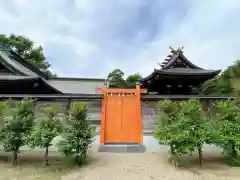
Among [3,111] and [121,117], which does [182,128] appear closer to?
[121,117]

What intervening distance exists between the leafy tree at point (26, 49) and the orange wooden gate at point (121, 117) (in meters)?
26.3

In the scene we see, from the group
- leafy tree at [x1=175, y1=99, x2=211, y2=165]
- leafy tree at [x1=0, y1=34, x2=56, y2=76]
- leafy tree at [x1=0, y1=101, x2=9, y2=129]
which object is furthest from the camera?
leafy tree at [x1=0, y1=34, x2=56, y2=76]

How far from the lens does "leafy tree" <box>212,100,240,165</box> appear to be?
483 cm

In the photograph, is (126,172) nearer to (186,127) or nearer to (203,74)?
(186,127)

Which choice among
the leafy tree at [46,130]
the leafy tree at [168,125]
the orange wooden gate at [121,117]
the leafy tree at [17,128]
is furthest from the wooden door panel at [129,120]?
the leafy tree at [17,128]

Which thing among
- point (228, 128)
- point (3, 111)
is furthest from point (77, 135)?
point (228, 128)

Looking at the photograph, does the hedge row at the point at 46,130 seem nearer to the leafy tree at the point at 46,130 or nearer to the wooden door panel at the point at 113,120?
the leafy tree at the point at 46,130

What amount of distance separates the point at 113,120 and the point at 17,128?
243 cm

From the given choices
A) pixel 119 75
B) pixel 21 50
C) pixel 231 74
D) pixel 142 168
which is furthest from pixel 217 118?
pixel 119 75

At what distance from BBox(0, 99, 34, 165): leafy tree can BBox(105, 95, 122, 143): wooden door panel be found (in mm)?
1974

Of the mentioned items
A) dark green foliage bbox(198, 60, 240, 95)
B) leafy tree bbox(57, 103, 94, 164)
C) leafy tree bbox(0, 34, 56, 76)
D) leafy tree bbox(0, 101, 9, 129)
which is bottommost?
leafy tree bbox(57, 103, 94, 164)

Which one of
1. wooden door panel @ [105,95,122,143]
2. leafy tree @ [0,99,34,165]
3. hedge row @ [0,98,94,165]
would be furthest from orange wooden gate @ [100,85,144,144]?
leafy tree @ [0,99,34,165]

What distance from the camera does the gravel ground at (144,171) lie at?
418 centimetres

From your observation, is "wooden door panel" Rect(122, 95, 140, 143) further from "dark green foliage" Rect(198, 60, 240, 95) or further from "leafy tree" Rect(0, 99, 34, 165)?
"dark green foliage" Rect(198, 60, 240, 95)
